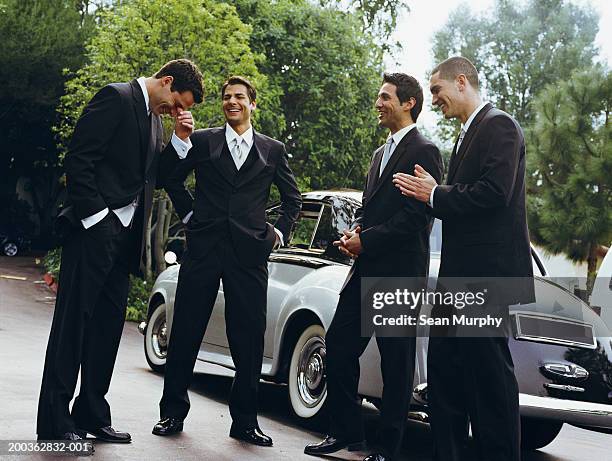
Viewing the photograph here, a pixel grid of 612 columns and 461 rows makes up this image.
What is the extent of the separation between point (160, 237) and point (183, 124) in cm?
1349

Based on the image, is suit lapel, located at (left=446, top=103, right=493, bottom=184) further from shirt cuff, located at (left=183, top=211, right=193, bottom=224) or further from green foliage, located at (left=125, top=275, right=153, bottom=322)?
green foliage, located at (left=125, top=275, right=153, bottom=322)

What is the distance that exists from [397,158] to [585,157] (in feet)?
66.4

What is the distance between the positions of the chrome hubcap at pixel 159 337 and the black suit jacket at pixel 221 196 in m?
3.08

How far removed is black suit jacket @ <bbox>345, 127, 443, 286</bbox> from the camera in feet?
19.9

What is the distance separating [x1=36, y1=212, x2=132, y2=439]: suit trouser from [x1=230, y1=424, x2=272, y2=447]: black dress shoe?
947 millimetres

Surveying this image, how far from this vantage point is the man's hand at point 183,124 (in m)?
6.29

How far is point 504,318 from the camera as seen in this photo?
514cm

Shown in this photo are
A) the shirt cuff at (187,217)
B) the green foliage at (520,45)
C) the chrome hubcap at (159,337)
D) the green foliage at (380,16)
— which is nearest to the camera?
the shirt cuff at (187,217)

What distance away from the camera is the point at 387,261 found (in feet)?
20.3

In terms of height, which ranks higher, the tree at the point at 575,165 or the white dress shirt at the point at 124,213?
the tree at the point at 575,165

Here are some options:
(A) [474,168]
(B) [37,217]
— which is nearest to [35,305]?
(A) [474,168]

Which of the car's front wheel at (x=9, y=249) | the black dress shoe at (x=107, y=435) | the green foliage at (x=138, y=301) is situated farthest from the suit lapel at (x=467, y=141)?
the car's front wheel at (x=9, y=249)

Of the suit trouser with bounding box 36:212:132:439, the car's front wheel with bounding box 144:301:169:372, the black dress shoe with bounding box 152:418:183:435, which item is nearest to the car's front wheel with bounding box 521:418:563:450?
the black dress shoe with bounding box 152:418:183:435

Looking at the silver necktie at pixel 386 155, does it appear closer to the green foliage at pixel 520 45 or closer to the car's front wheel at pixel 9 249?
the car's front wheel at pixel 9 249
